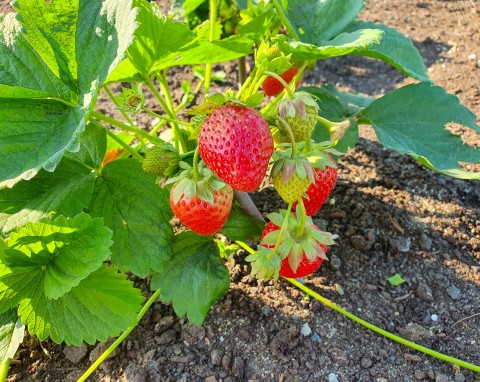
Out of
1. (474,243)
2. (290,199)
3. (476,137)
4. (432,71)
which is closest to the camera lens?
(290,199)

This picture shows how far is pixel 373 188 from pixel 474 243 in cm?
39

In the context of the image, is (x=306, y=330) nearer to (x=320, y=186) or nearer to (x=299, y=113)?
(x=320, y=186)

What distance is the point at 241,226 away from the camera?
160 cm

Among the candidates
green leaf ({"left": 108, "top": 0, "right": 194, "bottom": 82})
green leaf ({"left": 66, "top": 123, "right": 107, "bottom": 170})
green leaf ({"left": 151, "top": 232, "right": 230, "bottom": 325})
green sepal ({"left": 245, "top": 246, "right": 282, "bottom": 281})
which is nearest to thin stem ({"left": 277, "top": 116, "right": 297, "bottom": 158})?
green sepal ({"left": 245, "top": 246, "right": 282, "bottom": 281})

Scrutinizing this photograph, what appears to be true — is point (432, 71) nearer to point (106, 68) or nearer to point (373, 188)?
point (373, 188)

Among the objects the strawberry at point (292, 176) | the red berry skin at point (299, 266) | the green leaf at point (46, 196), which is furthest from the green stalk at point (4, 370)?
the strawberry at point (292, 176)

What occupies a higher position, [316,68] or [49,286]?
[49,286]

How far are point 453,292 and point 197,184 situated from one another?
0.93 m

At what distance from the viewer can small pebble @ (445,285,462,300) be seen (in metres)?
1.76

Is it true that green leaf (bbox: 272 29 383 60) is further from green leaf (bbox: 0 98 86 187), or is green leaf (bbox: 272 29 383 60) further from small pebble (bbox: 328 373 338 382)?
small pebble (bbox: 328 373 338 382)

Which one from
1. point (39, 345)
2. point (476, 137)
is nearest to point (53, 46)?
point (39, 345)

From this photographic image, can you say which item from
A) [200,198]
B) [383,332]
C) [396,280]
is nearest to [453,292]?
[396,280]

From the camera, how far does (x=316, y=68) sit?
9.18ft

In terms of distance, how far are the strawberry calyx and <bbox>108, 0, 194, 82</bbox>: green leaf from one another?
1.12 ft
